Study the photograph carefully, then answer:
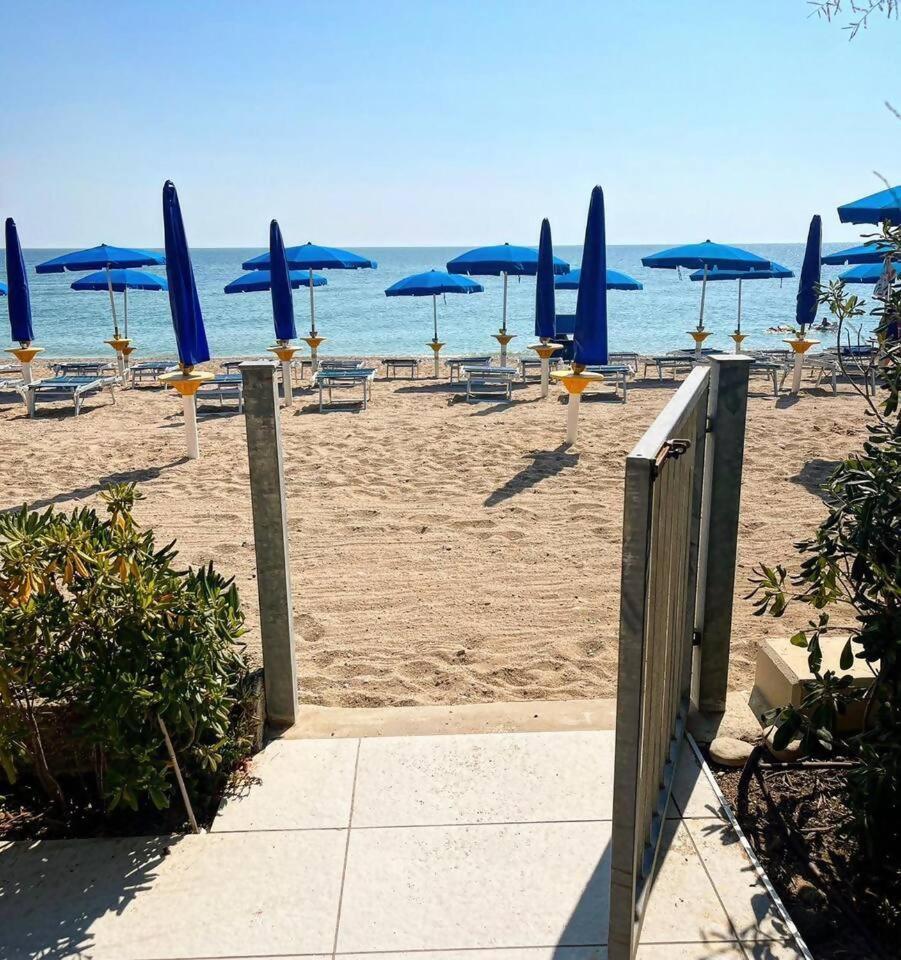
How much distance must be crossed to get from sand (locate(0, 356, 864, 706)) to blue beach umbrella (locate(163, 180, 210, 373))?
1101 millimetres

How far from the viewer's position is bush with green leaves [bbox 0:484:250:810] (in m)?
2.45

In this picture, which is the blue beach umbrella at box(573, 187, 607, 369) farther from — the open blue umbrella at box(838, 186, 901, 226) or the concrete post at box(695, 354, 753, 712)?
the concrete post at box(695, 354, 753, 712)

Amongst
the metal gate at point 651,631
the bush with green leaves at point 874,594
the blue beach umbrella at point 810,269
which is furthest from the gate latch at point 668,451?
the blue beach umbrella at point 810,269

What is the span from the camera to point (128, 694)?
8.04 ft

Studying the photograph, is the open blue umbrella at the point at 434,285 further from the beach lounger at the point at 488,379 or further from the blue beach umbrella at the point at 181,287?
the blue beach umbrella at the point at 181,287

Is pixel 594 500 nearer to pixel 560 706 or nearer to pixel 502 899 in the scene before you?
pixel 560 706

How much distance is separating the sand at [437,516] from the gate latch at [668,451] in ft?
6.51

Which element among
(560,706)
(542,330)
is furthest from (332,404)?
(560,706)

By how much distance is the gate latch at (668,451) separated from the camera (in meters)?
1.85

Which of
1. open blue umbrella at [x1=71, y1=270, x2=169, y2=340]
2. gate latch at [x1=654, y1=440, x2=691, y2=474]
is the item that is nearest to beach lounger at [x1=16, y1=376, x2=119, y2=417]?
open blue umbrella at [x1=71, y1=270, x2=169, y2=340]

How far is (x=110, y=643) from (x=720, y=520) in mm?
2196

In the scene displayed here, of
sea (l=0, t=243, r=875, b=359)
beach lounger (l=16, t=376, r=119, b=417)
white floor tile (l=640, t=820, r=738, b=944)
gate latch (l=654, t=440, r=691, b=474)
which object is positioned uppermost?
gate latch (l=654, t=440, r=691, b=474)

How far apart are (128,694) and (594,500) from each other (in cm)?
490

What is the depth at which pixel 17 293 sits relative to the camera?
12.3 meters
